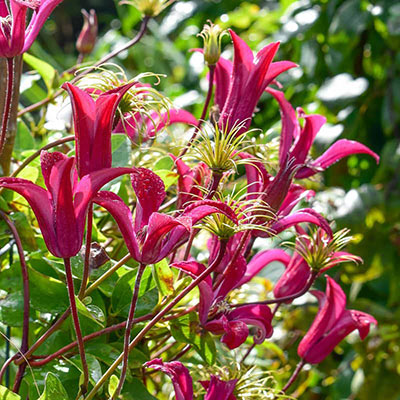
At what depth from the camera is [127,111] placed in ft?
1.20

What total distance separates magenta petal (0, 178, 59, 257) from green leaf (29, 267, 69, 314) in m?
0.10

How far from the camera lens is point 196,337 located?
16.2 inches

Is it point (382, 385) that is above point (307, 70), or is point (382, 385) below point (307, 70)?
below

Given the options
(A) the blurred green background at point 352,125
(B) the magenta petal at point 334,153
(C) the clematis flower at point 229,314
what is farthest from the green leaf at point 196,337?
(A) the blurred green background at point 352,125

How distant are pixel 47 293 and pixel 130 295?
0.05 m

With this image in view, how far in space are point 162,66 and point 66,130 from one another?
1.25 metres

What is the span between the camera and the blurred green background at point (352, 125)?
1.10 metres

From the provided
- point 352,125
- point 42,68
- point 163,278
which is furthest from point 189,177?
point 352,125

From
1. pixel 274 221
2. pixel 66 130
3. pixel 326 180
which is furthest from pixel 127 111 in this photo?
pixel 326 180

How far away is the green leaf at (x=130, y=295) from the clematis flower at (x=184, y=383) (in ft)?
0.18

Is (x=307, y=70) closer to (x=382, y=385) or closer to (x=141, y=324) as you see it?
(x=382, y=385)

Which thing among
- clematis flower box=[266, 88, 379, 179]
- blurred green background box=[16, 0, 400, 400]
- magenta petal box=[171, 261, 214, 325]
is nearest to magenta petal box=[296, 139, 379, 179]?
clematis flower box=[266, 88, 379, 179]

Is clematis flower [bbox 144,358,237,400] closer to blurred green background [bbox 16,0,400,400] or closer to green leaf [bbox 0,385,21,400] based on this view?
green leaf [bbox 0,385,21,400]

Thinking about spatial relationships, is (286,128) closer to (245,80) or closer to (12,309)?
(245,80)
